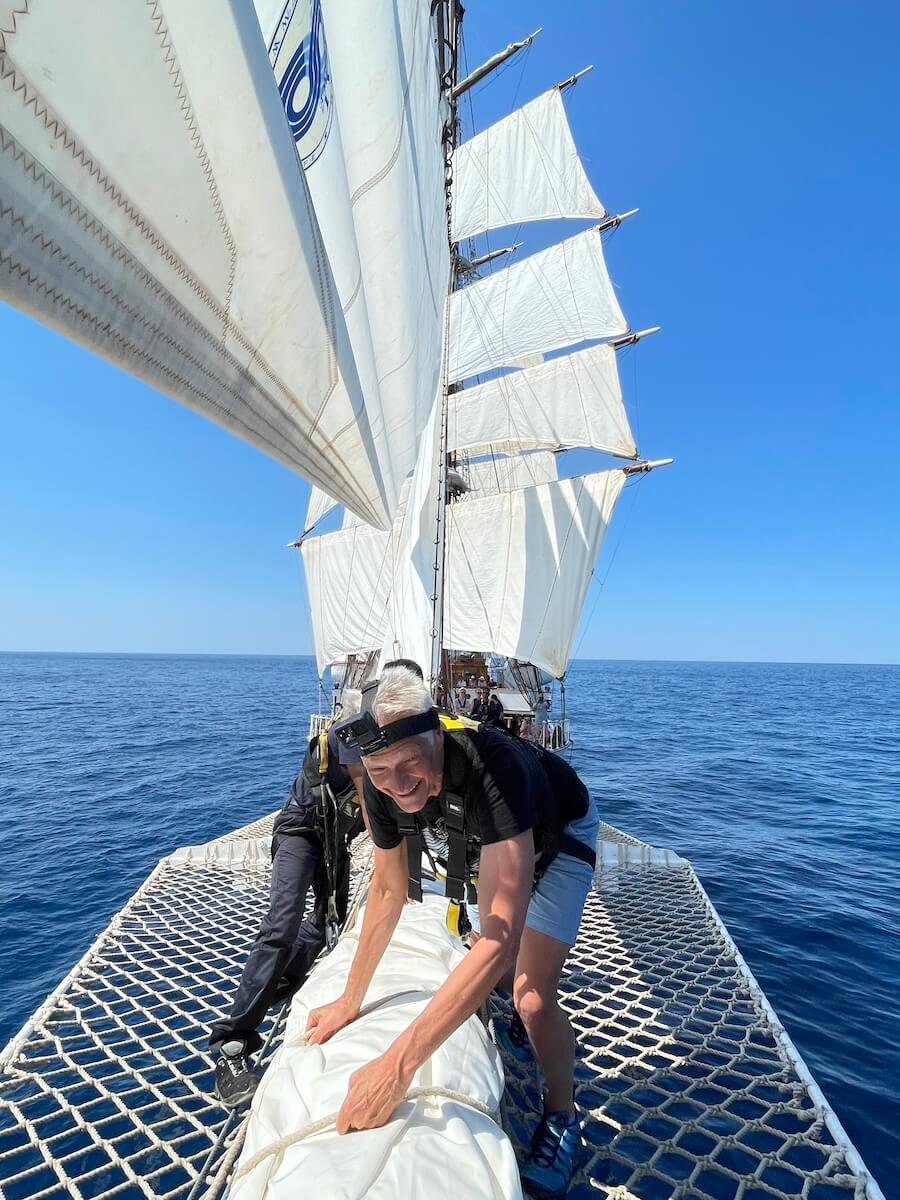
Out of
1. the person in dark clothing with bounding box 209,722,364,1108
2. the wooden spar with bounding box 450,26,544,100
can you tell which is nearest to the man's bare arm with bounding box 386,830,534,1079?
the person in dark clothing with bounding box 209,722,364,1108

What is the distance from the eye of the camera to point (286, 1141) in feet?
4.77

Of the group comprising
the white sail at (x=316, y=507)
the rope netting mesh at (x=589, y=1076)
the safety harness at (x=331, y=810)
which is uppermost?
the white sail at (x=316, y=507)

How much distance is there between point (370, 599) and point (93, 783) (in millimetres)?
11958

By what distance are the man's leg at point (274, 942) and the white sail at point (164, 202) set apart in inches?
96.3

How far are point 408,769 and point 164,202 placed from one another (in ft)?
5.23

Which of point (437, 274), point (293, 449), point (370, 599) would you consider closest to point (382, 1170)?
point (293, 449)

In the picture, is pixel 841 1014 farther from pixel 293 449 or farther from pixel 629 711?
pixel 629 711

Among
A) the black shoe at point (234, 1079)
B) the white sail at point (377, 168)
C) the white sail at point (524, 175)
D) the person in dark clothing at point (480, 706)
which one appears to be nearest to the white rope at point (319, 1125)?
the black shoe at point (234, 1079)

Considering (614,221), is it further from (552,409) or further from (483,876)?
(483,876)

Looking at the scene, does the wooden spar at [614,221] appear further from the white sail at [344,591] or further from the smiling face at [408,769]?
the smiling face at [408,769]

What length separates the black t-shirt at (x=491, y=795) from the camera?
1798 millimetres

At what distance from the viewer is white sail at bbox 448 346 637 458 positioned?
24688mm

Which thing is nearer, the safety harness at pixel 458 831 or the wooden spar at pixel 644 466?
the safety harness at pixel 458 831

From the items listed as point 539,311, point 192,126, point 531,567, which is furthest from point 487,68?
point 192,126
